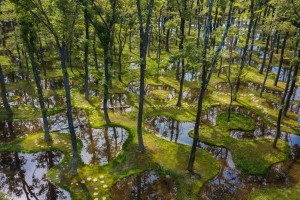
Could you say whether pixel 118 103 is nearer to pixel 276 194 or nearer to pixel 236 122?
pixel 236 122

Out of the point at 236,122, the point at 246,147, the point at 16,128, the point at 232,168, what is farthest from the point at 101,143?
the point at 236,122

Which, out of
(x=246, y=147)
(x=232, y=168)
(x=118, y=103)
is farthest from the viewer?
(x=118, y=103)

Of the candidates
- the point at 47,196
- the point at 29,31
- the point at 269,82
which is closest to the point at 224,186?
the point at 47,196

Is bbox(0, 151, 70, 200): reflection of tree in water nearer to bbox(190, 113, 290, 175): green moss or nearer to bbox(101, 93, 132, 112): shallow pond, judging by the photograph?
bbox(101, 93, 132, 112): shallow pond

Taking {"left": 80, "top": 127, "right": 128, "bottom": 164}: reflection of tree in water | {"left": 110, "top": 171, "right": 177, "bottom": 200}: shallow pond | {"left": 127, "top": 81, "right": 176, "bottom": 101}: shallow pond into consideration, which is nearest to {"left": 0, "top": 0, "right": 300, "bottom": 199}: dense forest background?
{"left": 80, "top": 127, "right": 128, "bottom": 164}: reflection of tree in water

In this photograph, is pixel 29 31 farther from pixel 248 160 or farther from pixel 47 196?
pixel 248 160

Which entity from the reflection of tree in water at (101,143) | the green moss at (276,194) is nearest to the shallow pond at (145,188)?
the reflection of tree in water at (101,143)
